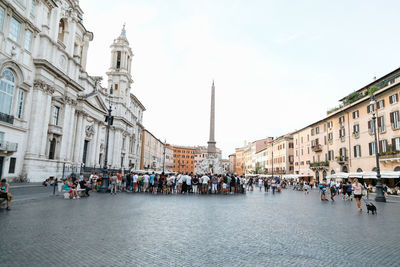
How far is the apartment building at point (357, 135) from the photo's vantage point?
26.2 metres

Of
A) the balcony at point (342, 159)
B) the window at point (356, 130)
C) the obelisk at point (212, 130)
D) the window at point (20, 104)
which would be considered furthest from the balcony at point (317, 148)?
the window at point (20, 104)

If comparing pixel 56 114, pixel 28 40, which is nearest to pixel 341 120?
pixel 56 114

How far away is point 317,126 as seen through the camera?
4375cm

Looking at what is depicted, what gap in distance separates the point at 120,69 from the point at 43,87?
25766 millimetres

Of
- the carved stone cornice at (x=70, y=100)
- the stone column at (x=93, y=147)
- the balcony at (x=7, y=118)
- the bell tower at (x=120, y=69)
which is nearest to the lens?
the balcony at (x=7, y=118)

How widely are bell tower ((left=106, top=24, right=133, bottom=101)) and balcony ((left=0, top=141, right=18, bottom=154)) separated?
27778 millimetres

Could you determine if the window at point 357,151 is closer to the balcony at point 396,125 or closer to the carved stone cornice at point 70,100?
the balcony at point 396,125

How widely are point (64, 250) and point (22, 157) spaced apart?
815 inches

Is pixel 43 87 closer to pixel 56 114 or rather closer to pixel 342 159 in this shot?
pixel 56 114

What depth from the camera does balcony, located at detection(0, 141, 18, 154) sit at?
1858cm

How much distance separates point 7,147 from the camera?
19.1 metres

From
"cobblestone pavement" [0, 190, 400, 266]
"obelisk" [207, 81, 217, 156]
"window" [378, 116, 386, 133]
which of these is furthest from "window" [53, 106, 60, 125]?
"window" [378, 116, 386, 133]

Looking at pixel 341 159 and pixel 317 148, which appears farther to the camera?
pixel 317 148

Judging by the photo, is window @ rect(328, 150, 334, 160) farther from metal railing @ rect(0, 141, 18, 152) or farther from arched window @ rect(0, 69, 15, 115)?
arched window @ rect(0, 69, 15, 115)
